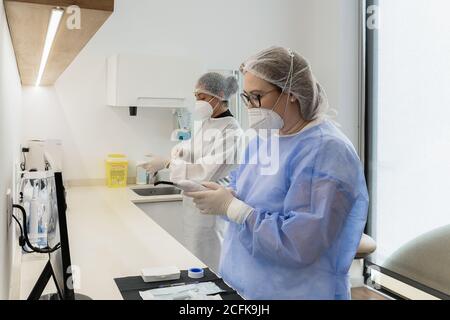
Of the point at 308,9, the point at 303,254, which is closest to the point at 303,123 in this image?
the point at 303,254

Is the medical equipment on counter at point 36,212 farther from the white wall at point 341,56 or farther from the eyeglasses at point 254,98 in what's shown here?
the white wall at point 341,56

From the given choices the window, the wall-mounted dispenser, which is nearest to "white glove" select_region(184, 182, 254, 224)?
the wall-mounted dispenser

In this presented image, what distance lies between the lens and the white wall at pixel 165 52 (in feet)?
10.4

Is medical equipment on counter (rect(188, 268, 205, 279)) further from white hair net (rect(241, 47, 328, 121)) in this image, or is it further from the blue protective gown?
white hair net (rect(241, 47, 328, 121))

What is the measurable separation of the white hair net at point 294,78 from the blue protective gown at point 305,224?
73 millimetres

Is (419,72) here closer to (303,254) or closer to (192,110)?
(192,110)

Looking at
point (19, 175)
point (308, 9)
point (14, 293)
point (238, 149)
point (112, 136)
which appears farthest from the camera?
point (308, 9)

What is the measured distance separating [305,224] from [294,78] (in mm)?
483

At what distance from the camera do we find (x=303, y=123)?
1420 mm

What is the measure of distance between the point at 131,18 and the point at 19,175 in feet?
5.57

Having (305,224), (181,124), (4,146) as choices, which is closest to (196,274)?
(305,224)

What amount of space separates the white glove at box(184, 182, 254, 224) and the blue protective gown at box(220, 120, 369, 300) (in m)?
0.03

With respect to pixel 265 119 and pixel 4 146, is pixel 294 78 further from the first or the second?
pixel 4 146

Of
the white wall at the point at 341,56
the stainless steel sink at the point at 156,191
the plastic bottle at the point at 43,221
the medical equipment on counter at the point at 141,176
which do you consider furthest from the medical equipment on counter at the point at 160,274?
the white wall at the point at 341,56
